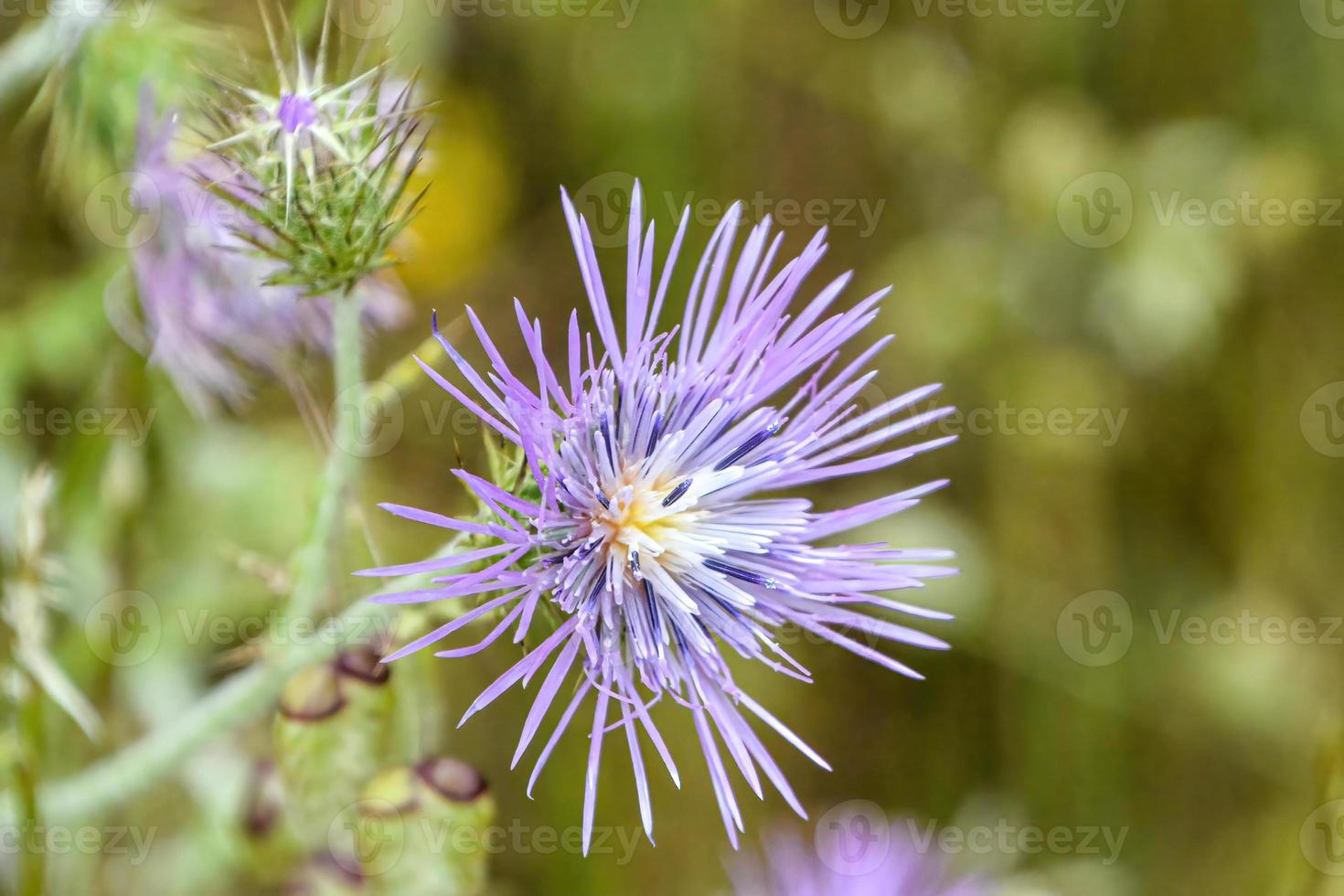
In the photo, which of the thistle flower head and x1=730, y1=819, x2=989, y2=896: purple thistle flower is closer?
the thistle flower head

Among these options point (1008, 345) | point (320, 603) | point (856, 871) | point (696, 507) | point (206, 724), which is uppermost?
point (1008, 345)

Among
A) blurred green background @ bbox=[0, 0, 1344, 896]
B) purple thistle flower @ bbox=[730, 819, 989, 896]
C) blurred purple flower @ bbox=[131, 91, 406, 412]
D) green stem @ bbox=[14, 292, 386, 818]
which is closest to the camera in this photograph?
green stem @ bbox=[14, 292, 386, 818]

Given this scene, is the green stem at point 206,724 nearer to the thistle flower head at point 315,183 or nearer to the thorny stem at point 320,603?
the thorny stem at point 320,603

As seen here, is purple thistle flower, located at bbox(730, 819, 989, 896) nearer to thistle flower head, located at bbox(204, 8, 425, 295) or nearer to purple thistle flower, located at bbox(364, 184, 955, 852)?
purple thistle flower, located at bbox(364, 184, 955, 852)

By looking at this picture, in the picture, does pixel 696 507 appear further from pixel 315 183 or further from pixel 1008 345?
pixel 1008 345

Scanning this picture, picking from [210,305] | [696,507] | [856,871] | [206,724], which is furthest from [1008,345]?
[206,724]

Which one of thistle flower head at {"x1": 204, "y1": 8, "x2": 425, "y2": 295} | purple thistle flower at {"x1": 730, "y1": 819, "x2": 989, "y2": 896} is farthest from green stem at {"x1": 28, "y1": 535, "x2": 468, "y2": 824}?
purple thistle flower at {"x1": 730, "y1": 819, "x2": 989, "y2": 896}
